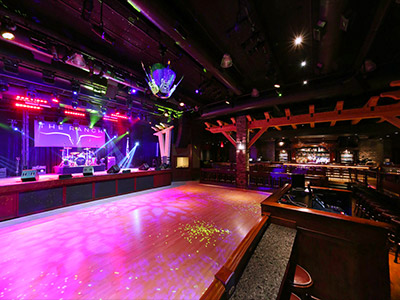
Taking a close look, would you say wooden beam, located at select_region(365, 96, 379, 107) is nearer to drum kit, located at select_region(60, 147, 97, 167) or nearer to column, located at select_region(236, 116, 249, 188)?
column, located at select_region(236, 116, 249, 188)

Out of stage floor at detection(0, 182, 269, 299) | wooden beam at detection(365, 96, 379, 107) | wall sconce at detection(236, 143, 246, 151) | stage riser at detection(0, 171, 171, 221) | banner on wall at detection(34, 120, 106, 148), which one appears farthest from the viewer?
banner on wall at detection(34, 120, 106, 148)

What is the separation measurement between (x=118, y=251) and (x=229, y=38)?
5224 mm

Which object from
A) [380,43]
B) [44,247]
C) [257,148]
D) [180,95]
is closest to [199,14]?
[180,95]

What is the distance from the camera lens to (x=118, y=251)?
262cm

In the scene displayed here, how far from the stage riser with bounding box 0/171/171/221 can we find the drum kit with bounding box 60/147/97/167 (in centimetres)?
463

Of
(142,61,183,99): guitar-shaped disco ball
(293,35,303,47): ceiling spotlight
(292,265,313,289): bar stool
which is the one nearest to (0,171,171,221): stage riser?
(142,61,183,99): guitar-shaped disco ball

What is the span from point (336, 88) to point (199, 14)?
4771mm

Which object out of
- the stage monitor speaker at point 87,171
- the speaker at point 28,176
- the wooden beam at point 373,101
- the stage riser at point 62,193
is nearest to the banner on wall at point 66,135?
the stage monitor speaker at point 87,171

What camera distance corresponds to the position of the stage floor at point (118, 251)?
1.89m

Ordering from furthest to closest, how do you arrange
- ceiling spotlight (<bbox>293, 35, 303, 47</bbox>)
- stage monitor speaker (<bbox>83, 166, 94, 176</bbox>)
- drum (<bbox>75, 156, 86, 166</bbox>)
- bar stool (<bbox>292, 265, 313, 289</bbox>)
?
drum (<bbox>75, 156, 86, 166</bbox>)
stage monitor speaker (<bbox>83, 166, 94, 176</bbox>)
ceiling spotlight (<bbox>293, 35, 303, 47</bbox>)
bar stool (<bbox>292, 265, 313, 289</bbox>)

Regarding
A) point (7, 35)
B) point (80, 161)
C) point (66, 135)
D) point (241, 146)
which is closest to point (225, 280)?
point (7, 35)

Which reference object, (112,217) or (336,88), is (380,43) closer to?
(336,88)

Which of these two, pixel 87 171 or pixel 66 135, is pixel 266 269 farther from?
pixel 66 135

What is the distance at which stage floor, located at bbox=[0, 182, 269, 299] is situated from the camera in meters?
1.89
